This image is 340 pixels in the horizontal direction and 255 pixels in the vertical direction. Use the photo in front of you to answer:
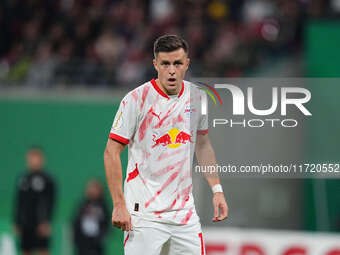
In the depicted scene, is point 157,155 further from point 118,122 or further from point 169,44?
point 169,44

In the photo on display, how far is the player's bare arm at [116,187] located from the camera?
155 inches

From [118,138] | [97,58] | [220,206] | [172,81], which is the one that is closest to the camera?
[118,138]

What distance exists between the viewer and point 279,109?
16.0 ft

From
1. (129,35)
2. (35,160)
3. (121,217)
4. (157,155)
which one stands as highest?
(129,35)

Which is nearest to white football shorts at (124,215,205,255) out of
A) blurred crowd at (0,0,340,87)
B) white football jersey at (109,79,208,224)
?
white football jersey at (109,79,208,224)

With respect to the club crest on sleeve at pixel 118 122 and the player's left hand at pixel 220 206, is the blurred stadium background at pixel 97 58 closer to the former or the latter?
the player's left hand at pixel 220 206

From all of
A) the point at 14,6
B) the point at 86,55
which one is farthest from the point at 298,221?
the point at 14,6

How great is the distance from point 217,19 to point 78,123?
2.81 meters

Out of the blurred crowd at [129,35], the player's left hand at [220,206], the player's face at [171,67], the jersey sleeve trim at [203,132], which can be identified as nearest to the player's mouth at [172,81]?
the player's face at [171,67]

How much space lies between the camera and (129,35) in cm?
1098

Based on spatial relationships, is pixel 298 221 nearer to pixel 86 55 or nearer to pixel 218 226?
pixel 218 226

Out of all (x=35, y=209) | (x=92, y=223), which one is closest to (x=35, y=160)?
(x=35, y=209)

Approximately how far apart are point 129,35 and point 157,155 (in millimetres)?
7035

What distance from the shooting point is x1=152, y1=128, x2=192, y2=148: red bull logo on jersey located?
13.8ft
